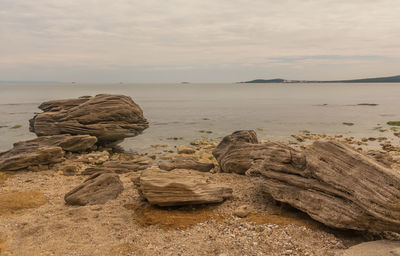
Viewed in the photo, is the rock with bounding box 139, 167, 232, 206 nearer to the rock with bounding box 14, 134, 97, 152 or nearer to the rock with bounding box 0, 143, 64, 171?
the rock with bounding box 0, 143, 64, 171

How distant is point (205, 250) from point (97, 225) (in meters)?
4.32

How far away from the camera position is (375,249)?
8.25m

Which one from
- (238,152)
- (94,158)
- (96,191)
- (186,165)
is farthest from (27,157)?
(238,152)

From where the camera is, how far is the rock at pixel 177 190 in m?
11.6

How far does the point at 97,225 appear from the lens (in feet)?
35.8

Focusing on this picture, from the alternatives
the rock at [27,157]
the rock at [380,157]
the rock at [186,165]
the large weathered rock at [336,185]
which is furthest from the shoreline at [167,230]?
the rock at [27,157]

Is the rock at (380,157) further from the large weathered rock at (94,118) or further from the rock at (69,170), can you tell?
the large weathered rock at (94,118)

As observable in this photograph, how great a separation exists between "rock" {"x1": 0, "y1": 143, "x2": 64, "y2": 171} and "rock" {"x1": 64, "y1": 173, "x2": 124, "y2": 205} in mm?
8203

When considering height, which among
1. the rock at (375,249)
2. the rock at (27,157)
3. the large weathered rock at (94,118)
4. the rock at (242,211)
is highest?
the large weathered rock at (94,118)

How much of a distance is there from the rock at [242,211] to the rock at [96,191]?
19.2 ft

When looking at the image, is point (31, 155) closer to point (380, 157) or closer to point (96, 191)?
point (96, 191)

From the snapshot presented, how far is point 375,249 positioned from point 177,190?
6.66 m

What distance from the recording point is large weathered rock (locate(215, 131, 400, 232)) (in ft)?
28.9

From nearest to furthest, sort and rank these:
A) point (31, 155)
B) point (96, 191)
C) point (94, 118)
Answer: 1. point (96, 191)
2. point (31, 155)
3. point (94, 118)
